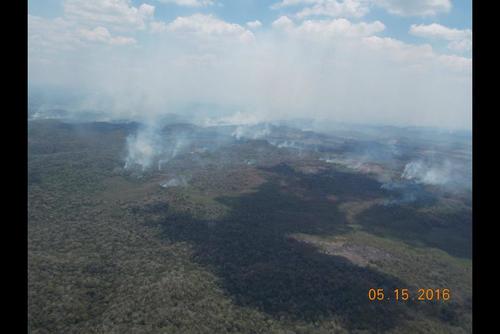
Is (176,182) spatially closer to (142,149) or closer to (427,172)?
(142,149)

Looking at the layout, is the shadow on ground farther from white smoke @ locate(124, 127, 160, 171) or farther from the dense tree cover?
white smoke @ locate(124, 127, 160, 171)

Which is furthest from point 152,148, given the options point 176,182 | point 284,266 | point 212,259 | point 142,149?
point 284,266

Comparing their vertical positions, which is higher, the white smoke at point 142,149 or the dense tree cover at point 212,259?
the white smoke at point 142,149

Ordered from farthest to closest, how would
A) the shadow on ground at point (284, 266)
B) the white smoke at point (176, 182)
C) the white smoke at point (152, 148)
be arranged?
the white smoke at point (152, 148) → the white smoke at point (176, 182) → the shadow on ground at point (284, 266)

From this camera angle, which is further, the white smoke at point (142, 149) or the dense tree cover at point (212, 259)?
the white smoke at point (142, 149)

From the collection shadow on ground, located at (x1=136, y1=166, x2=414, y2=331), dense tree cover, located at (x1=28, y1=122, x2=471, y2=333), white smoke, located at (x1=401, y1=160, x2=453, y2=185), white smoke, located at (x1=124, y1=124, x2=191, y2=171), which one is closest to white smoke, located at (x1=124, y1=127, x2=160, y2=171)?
white smoke, located at (x1=124, y1=124, x2=191, y2=171)

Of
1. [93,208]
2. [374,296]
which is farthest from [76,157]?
[374,296]

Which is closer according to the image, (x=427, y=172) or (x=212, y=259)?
(x=212, y=259)

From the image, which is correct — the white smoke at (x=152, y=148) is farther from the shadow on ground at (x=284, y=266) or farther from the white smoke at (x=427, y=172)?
the white smoke at (x=427, y=172)

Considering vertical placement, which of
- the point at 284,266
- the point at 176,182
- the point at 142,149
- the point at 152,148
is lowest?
the point at 284,266

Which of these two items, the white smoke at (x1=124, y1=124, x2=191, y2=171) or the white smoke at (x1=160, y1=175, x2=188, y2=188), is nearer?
the white smoke at (x1=160, y1=175, x2=188, y2=188)

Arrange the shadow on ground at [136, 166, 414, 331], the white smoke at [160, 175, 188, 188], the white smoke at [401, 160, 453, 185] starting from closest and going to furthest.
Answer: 1. the shadow on ground at [136, 166, 414, 331]
2. the white smoke at [160, 175, 188, 188]
3. the white smoke at [401, 160, 453, 185]

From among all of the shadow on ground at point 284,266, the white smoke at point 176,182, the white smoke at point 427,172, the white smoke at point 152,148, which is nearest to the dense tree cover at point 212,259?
the shadow on ground at point 284,266
